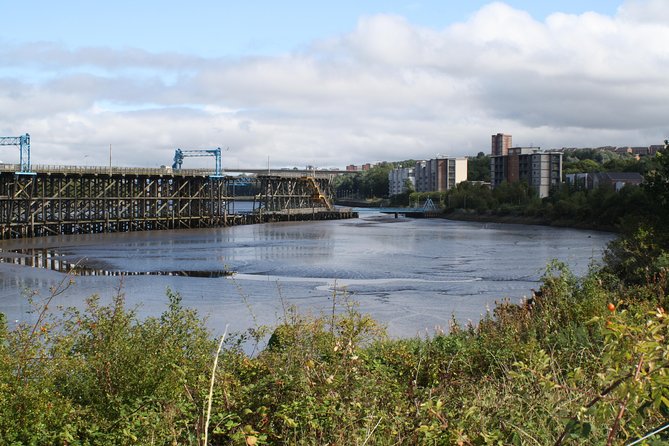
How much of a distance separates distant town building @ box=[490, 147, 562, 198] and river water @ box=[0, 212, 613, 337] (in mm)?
80825

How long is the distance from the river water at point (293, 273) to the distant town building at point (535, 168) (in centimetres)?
8083

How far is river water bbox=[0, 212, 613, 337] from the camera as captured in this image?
Result: 21.4 meters

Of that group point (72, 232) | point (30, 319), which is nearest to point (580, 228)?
point (72, 232)

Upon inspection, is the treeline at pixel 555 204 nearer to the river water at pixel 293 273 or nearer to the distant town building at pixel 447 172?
the river water at pixel 293 273

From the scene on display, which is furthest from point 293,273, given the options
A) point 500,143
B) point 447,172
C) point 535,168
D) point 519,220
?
point 500,143

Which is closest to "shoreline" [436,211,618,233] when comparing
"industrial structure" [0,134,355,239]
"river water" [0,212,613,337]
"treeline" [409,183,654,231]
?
"treeline" [409,183,654,231]

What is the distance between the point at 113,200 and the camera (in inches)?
2751

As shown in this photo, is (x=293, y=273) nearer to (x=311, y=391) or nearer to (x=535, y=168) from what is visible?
(x=311, y=391)

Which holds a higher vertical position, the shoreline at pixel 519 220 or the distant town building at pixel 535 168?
the distant town building at pixel 535 168

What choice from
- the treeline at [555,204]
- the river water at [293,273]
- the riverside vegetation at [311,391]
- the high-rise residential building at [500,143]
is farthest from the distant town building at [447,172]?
the riverside vegetation at [311,391]

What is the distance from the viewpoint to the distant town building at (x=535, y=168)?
452ft

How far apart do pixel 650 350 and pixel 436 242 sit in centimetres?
5294

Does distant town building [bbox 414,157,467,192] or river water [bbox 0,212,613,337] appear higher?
distant town building [bbox 414,157,467,192]

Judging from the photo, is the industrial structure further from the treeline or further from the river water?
the treeline
